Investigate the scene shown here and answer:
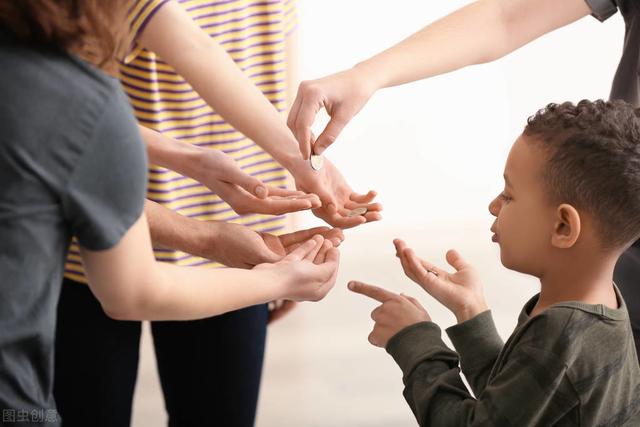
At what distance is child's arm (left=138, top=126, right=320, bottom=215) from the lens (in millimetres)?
1434

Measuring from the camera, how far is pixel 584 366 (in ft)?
3.46

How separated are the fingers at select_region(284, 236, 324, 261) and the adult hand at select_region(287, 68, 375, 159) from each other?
170 millimetres

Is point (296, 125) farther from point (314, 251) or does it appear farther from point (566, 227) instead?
point (566, 227)

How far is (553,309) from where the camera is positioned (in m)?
1.08

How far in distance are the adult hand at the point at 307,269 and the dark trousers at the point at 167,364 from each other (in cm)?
25

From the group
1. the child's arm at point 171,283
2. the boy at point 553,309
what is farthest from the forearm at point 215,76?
the boy at point 553,309

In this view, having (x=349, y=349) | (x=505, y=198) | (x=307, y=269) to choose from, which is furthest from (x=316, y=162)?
(x=349, y=349)

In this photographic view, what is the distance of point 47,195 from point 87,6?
0.17 metres

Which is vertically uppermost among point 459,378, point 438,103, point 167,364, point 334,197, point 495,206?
point 438,103

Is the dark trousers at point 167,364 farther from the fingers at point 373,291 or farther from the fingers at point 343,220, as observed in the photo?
the fingers at point 373,291

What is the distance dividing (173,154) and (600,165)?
2.17 feet

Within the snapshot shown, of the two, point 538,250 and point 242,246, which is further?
point 242,246

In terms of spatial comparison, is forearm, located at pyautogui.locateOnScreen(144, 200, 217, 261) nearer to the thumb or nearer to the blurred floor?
the thumb

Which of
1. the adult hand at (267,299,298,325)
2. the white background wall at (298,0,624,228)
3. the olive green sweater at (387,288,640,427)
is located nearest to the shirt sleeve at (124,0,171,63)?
the olive green sweater at (387,288,640,427)
